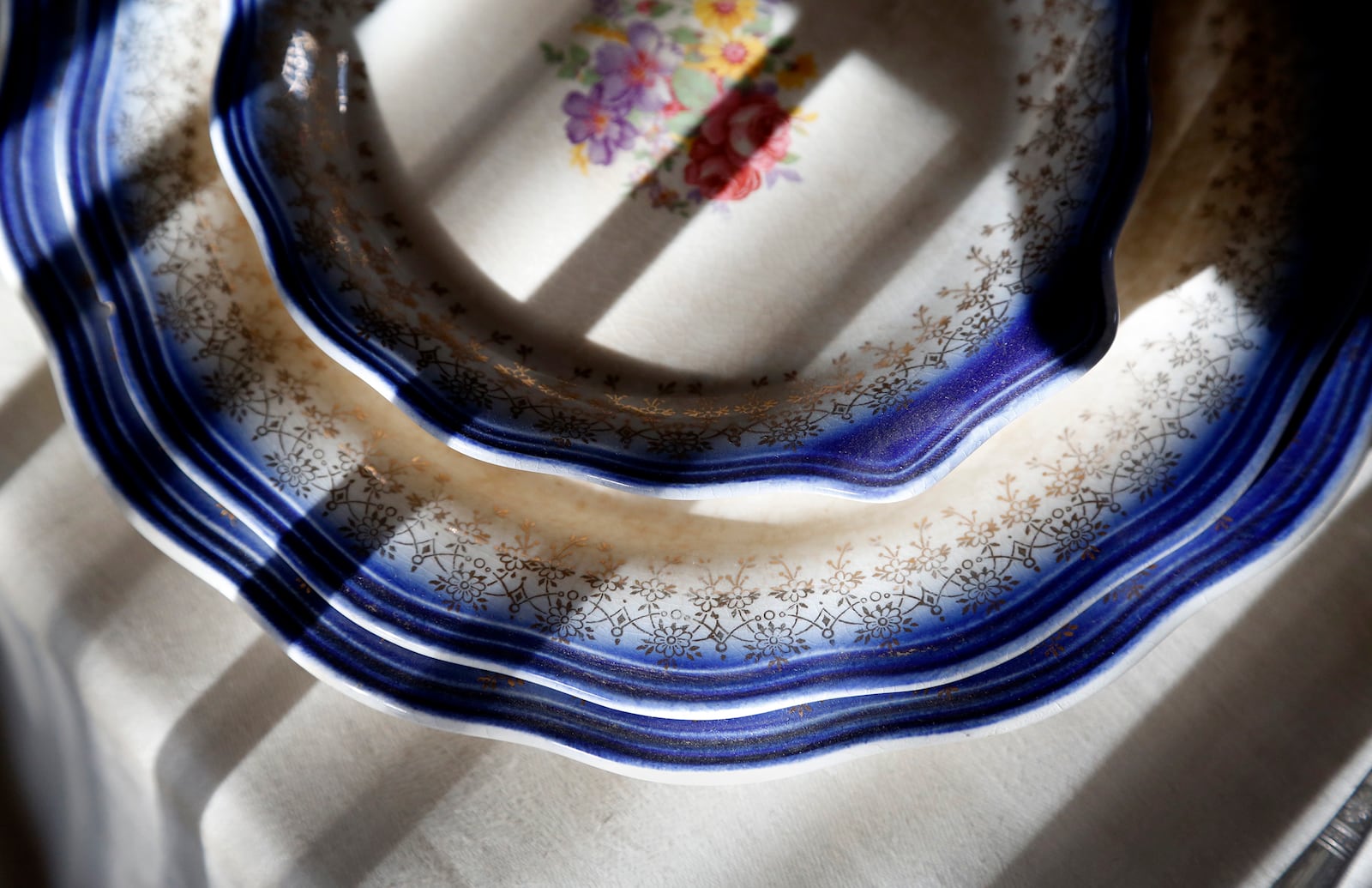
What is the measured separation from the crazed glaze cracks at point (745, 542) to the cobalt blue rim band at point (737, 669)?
0.01 meters

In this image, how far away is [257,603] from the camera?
0.61m

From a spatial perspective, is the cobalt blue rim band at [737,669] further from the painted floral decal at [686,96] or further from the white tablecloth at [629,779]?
the painted floral decal at [686,96]

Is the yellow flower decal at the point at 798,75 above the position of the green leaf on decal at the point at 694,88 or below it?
above

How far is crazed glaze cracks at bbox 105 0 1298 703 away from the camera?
0.63 m

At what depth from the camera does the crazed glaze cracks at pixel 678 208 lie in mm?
666

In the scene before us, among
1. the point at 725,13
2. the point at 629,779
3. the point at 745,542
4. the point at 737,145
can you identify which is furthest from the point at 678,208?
the point at 629,779

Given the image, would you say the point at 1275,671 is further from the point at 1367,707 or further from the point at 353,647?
the point at 353,647

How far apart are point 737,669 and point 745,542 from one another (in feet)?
0.32

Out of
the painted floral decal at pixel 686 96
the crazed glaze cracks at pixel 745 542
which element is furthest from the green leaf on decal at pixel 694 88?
the crazed glaze cracks at pixel 745 542

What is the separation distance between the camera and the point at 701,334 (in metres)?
0.76

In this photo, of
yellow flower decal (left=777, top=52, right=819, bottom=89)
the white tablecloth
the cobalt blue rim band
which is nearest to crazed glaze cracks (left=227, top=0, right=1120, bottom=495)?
yellow flower decal (left=777, top=52, right=819, bottom=89)

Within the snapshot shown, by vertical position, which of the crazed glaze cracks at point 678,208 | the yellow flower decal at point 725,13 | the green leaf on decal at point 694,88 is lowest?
the crazed glaze cracks at point 678,208

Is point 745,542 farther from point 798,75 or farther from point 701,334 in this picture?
point 798,75

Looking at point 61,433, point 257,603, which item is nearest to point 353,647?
point 257,603
